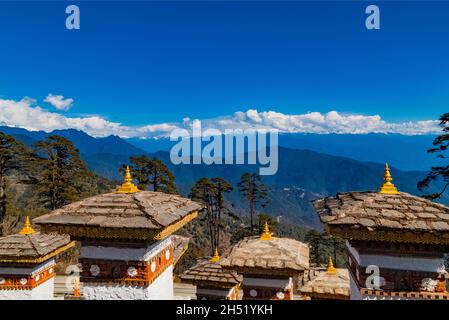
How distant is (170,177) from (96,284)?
28.6 metres

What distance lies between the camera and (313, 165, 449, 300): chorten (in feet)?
18.0

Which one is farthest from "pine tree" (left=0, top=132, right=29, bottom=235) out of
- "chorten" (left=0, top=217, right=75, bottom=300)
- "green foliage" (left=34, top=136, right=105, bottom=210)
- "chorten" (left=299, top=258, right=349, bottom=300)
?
"chorten" (left=299, top=258, right=349, bottom=300)

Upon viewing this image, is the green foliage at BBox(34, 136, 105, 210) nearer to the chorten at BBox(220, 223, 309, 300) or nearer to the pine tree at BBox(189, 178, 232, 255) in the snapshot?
the pine tree at BBox(189, 178, 232, 255)

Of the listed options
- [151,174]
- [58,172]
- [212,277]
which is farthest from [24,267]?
[151,174]

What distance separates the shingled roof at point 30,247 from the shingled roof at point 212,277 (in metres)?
4.07

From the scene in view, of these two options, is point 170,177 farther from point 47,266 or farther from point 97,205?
point 97,205

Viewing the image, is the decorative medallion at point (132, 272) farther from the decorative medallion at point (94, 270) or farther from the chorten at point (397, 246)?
the chorten at point (397, 246)

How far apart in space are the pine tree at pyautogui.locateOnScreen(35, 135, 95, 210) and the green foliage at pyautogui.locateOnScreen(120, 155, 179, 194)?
4.34 m

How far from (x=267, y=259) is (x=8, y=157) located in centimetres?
2776

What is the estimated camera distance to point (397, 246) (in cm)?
566

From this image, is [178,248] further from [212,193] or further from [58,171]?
[212,193]

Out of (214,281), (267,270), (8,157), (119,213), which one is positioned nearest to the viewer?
(119,213)

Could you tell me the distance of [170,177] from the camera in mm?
34719
